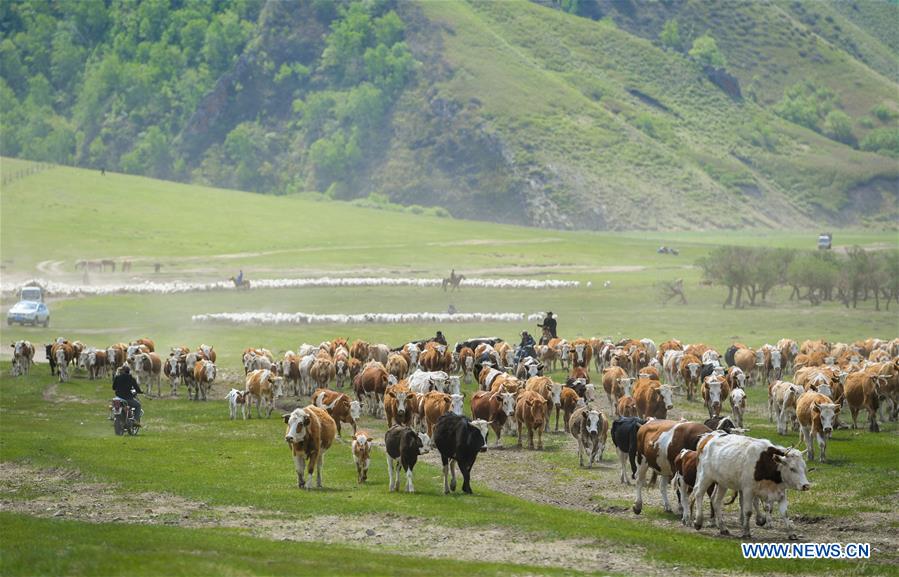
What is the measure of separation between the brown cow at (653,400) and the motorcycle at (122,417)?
13.8m

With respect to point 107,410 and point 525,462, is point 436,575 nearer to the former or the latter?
point 525,462

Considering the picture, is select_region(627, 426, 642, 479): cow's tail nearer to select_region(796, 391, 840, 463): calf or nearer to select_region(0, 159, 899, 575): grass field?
select_region(0, 159, 899, 575): grass field

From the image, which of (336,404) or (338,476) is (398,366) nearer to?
(336,404)

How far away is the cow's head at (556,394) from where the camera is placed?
127ft

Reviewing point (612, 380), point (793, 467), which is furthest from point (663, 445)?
point (612, 380)

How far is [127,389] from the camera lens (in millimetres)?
38906

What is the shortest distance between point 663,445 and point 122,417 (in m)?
18.0

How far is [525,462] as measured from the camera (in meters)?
34.4

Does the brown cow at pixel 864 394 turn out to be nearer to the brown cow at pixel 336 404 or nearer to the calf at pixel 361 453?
the brown cow at pixel 336 404

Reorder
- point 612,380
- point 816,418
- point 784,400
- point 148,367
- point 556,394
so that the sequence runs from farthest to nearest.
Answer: point 148,367 < point 612,380 < point 556,394 < point 784,400 < point 816,418

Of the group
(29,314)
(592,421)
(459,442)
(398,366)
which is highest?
(29,314)

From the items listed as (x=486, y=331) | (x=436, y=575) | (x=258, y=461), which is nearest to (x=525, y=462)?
(x=258, y=461)

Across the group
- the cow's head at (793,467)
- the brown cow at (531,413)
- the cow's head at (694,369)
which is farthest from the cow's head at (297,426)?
the cow's head at (694,369)

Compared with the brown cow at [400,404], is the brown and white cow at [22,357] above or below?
above
